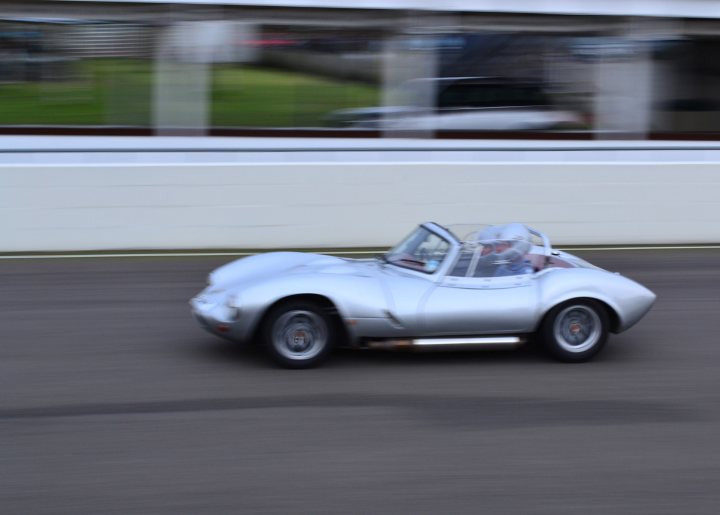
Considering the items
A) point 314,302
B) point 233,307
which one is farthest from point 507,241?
point 233,307

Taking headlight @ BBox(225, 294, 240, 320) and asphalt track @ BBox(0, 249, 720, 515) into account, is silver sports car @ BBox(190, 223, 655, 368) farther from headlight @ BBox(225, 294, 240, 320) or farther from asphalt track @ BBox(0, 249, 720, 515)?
asphalt track @ BBox(0, 249, 720, 515)

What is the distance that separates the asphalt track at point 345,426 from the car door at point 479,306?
0.99ft

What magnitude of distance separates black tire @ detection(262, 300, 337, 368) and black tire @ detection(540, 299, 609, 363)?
1508 millimetres

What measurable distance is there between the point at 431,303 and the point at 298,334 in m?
0.92

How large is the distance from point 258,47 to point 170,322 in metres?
8.41

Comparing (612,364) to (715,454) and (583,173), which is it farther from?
(583,173)

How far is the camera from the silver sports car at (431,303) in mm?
6367

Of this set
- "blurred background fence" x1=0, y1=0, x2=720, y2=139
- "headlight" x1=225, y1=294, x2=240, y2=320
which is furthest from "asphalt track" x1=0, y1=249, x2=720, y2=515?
"blurred background fence" x1=0, y1=0, x2=720, y2=139

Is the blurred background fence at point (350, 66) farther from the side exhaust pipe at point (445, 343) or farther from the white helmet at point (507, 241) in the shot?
the side exhaust pipe at point (445, 343)

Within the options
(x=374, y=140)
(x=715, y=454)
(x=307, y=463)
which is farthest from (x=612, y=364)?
(x=374, y=140)

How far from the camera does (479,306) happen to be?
6.47 meters

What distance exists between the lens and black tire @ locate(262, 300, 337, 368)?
6352 mm

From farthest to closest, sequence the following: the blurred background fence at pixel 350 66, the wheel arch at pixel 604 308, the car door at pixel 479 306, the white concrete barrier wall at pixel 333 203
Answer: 1. the blurred background fence at pixel 350 66
2. the white concrete barrier wall at pixel 333 203
3. the wheel arch at pixel 604 308
4. the car door at pixel 479 306

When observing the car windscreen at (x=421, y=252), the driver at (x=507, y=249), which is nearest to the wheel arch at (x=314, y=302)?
the car windscreen at (x=421, y=252)
